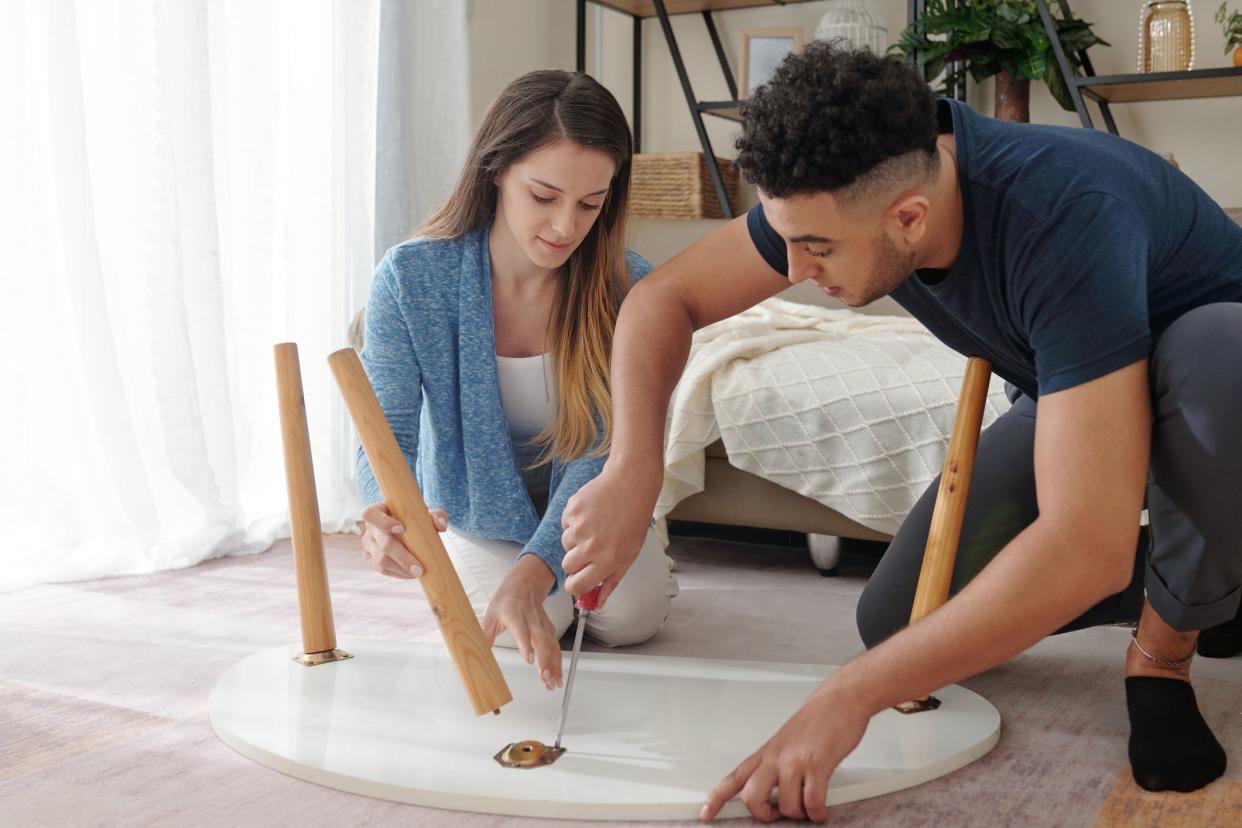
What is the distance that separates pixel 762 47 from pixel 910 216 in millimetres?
2629

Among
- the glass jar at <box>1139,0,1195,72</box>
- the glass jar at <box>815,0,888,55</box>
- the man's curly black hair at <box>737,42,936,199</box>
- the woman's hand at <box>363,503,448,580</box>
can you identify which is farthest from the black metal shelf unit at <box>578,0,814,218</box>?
the man's curly black hair at <box>737,42,936,199</box>

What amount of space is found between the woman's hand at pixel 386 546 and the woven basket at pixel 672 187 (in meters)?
2.23

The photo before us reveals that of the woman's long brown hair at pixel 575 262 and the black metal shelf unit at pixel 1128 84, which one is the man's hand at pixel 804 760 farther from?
the black metal shelf unit at pixel 1128 84

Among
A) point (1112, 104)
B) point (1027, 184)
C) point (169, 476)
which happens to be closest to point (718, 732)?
point (1027, 184)

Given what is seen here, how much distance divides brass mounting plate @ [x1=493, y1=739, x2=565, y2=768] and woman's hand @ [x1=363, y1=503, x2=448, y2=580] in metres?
0.19

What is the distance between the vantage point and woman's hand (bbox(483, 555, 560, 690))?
1.24m

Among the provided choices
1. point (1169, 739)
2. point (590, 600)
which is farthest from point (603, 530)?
point (1169, 739)

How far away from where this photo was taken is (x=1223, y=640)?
1542 millimetres

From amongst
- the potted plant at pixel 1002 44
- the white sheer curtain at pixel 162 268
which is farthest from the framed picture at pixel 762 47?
the white sheer curtain at pixel 162 268

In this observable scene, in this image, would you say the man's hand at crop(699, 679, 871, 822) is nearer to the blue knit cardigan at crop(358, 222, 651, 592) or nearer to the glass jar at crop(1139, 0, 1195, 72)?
the blue knit cardigan at crop(358, 222, 651, 592)

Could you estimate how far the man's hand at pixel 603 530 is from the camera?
1.11 m

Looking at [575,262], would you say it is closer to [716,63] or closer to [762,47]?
[762,47]

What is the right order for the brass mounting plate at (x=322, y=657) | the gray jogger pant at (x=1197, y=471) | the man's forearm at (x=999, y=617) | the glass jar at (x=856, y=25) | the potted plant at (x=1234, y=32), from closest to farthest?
1. the man's forearm at (x=999, y=617)
2. the gray jogger pant at (x=1197, y=471)
3. the brass mounting plate at (x=322, y=657)
4. the potted plant at (x=1234, y=32)
5. the glass jar at (x=856, y=25)

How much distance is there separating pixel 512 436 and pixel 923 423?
68 centimetres
